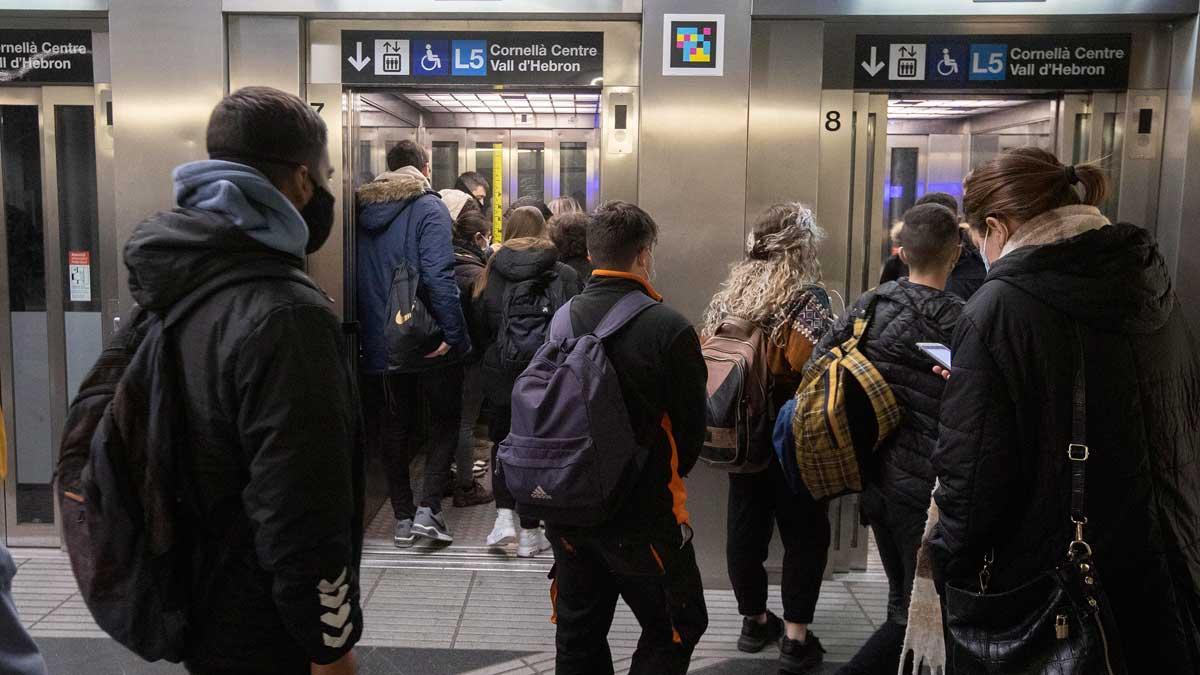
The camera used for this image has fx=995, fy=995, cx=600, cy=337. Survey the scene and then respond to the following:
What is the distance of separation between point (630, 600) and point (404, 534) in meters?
2.76

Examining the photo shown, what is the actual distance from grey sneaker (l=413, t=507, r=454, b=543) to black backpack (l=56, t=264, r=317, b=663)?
136 inches

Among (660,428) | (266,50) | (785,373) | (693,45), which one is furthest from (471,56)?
(660,428)

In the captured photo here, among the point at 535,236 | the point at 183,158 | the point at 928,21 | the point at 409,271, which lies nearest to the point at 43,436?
the point at 183,158

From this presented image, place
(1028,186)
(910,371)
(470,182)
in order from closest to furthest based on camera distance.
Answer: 1. (1028,186)
2. (910,371)
3. (470,182)

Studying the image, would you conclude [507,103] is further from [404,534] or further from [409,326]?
[404,534]

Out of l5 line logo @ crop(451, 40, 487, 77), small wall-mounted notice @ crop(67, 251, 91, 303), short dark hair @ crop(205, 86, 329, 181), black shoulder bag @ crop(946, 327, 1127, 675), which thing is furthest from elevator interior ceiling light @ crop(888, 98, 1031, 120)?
small wall-mounted notice @ crop(67, 251, 91, 303)

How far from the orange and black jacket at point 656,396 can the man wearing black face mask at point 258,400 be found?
3.27 feet

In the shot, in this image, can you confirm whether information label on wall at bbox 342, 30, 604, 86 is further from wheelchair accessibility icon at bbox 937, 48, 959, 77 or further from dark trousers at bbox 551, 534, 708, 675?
dark trousers at bbox 551, 534, 708, 675

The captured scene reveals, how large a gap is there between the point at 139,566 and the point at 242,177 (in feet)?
2.54

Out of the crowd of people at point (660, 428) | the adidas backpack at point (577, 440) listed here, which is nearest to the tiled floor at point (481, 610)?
the crowd of people at point (660, 428)

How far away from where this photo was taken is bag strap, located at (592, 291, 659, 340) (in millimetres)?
2867

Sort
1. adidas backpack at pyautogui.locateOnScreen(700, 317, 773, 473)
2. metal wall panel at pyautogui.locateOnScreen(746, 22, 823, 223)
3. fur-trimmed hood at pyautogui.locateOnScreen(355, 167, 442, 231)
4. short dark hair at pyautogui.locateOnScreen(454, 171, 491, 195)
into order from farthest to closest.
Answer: short dark hair at pyautogui.locateOnScreen(454, 171, 491, 195), fur-trimmed hood at pyautogui.locateOnScreen(355, 167, 442, 231), metal wall panel at pyautogui.locateOnScreen(746, 22, 823, 223), adidas backpack at pyautogui.locateOnScreen(700, 317, 773, 473)

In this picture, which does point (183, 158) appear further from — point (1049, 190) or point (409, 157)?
point (1049, 190)

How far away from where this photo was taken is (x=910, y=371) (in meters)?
3.21
